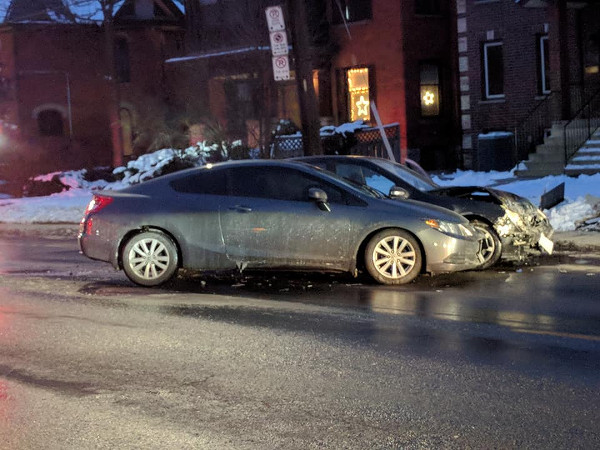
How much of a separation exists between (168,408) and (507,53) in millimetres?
25651

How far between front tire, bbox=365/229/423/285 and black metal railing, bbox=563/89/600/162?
561 inches

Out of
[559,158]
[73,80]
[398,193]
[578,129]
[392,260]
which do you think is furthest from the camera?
[73,80]

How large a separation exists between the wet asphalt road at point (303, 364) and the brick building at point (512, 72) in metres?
17.0

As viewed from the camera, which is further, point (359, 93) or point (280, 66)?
point (359, 93)

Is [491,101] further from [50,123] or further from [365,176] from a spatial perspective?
[50,123]

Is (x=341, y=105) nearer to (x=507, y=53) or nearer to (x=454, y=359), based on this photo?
(x=507, y=53)

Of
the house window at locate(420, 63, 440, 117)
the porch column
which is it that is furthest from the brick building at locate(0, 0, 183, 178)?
the porch column

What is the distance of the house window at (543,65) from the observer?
2930cm

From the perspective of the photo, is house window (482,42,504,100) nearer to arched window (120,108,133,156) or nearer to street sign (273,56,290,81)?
street sign (273,56,290,81)

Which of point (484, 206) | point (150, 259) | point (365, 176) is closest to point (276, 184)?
point (150, 259)

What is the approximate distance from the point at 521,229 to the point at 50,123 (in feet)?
109

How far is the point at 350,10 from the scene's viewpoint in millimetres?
33062

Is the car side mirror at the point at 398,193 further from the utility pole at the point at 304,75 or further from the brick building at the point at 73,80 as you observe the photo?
the brick building at the point at 73,80

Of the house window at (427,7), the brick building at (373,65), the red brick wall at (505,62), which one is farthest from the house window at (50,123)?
the red brick wall at (505,62)
